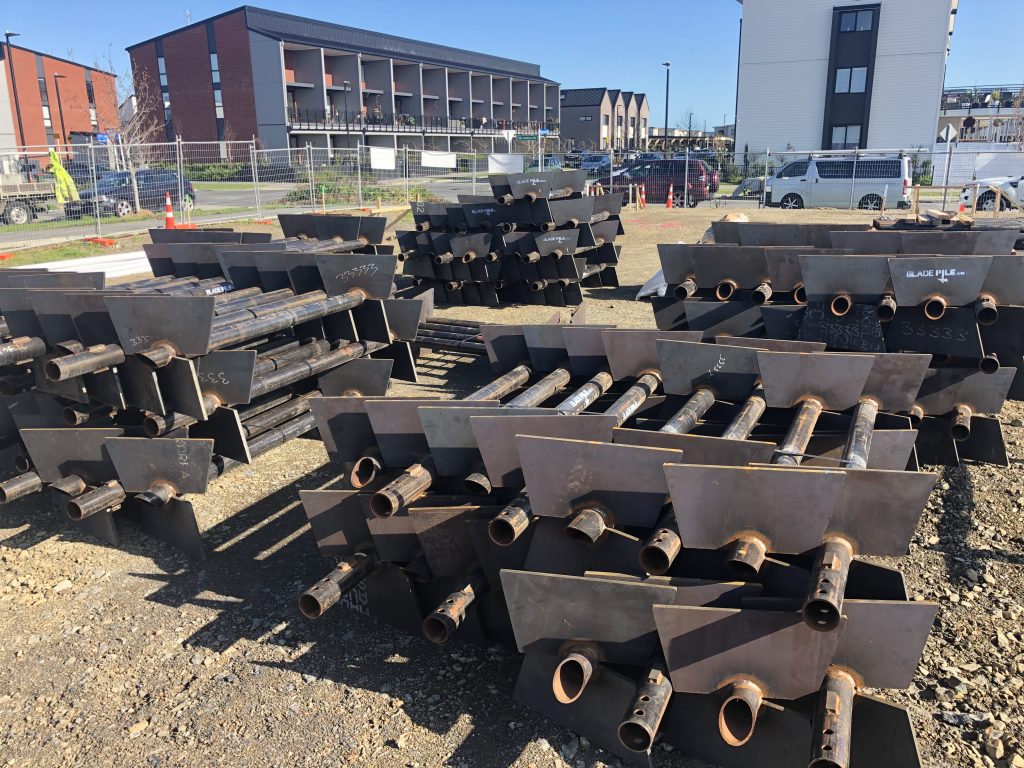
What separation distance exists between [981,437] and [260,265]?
5.83 m

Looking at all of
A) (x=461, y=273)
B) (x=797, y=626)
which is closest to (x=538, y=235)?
(x=461, y=273)

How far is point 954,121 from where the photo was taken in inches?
2416

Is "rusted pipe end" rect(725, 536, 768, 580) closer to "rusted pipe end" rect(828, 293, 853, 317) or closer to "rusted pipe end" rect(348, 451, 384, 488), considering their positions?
"rusted pipe end" rect(348, 451, 384, 488)

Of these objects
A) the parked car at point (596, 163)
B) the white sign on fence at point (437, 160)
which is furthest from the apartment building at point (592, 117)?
the white sign on fence at point (437, 160)

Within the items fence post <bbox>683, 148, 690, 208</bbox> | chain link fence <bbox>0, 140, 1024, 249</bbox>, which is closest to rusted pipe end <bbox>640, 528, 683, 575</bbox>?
chain link fence <bbox>0, 140, 1024, 249</bbox>

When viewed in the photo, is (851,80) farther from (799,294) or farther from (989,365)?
(989,365)

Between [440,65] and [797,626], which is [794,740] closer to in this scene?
[797,626]

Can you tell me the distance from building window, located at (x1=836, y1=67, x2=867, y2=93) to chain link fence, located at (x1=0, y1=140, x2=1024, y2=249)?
13.6m

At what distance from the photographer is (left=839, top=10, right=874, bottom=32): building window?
138 ft

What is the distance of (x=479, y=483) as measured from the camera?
11.4 feet

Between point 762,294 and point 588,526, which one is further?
point 762,294

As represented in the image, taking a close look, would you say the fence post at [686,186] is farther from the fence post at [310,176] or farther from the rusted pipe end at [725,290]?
Result: the rusted pipe end at [725,290]

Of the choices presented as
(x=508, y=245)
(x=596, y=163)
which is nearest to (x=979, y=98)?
(x=596, y=163)

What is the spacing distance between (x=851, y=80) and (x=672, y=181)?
22.6 meters
